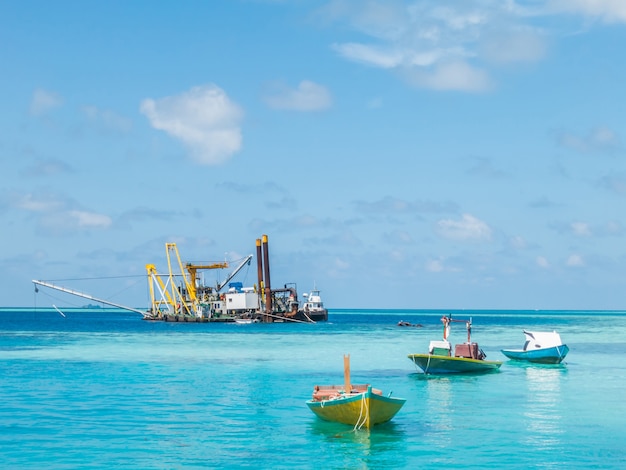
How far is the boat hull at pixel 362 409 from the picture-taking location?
29.9 m

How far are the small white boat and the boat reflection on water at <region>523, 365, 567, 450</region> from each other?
119 inches

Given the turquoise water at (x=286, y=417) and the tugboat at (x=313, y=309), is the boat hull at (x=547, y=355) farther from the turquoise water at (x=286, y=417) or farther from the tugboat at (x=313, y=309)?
the tugboat at (x=313, y=309)

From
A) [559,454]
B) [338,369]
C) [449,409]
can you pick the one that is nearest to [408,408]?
[449,409]

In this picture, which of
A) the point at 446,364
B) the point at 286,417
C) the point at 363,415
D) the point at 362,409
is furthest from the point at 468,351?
the point at 362,409

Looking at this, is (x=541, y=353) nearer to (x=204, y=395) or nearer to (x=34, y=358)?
(x=204, y=395)

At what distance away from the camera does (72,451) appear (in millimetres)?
27703

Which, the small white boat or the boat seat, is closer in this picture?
the boat seat

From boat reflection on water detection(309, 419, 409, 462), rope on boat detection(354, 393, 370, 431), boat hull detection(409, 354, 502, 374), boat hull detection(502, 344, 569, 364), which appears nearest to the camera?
boat reflection on water detection(309, 419, 409, 462)

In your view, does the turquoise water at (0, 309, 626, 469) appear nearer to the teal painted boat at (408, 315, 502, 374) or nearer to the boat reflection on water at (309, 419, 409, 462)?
the boat reflection on water at (309, 419, 409, 462)

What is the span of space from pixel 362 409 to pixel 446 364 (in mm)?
19844

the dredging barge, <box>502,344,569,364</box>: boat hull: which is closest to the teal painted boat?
<box>502,344,569,364</box>: boat hull

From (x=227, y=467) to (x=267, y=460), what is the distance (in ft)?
4.79

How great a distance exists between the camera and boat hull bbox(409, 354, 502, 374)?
48656 millimetres

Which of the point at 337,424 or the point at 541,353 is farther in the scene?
the point at 541,353
